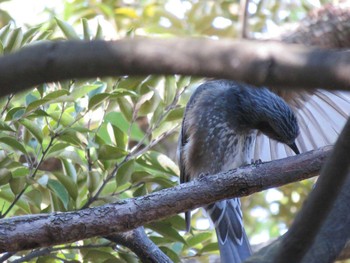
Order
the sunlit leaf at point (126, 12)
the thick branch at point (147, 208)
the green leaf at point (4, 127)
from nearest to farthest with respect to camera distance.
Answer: the thick branch at point (147, 208)
the green leaf at point (4, 127)
the sunlit leaf at point (126, 12)

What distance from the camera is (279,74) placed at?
4.39 ft

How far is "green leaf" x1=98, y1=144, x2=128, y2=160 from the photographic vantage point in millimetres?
3125

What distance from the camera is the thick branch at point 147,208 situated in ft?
8.47

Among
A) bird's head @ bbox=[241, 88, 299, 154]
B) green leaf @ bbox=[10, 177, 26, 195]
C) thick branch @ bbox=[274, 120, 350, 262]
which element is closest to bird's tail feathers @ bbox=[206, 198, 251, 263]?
bird's head @ bbox=[241, 88, 299, 154]

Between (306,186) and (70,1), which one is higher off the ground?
(70,1)

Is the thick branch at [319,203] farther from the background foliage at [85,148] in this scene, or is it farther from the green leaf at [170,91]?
the green leaf at [170,91]

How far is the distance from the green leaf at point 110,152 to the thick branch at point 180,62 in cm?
178

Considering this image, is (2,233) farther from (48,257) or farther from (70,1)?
(70,1)

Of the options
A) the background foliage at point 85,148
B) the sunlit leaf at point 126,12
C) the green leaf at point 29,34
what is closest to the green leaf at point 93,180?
the background foliage at point 85,148

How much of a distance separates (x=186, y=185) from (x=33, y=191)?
2.35 feet

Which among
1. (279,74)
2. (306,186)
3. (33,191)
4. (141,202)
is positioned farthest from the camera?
(306,186)

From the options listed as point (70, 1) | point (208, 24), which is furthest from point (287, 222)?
point (70, 1)

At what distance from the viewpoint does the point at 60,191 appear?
3.18m

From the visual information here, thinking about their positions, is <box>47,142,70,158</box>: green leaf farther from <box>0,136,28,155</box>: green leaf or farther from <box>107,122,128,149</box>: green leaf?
<box>107,122,128,149</box>: green leaf
